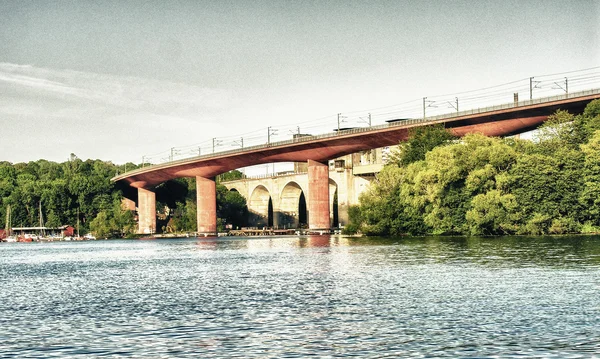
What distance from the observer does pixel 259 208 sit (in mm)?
173750

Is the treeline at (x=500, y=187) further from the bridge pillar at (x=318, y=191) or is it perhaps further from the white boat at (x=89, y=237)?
the white boat at (x=89, y=237)

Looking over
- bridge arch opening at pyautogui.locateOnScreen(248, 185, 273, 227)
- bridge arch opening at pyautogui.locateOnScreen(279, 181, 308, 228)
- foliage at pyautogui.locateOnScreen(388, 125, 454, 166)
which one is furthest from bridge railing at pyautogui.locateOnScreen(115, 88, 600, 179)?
bridge arch opening at pyautogui.locateOnScreen(248, 185, 273, 227)

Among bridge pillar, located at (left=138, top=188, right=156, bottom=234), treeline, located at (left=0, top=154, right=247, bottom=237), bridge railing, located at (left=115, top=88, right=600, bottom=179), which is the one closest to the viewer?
bridge railing, located at (left=115, top=88, right=600, bottom=179)

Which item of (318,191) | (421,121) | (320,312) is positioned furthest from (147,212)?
(320,312)

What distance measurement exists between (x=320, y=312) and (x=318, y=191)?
87.1 meters

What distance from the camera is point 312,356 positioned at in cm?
→ 1445

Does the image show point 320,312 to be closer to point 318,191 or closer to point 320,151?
point 320,151

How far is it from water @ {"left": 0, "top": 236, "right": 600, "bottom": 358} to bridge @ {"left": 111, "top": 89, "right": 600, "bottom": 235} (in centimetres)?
4603

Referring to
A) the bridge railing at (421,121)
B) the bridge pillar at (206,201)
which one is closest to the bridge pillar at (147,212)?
the bridge pillar at (206,201)

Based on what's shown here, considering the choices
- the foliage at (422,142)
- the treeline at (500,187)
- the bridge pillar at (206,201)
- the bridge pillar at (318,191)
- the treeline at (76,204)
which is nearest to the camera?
the treeline at (500,187)

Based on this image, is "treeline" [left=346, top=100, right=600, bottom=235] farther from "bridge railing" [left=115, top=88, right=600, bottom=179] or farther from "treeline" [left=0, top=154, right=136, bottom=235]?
"treeline" [left=0, top=154, right=136, bottom=235]

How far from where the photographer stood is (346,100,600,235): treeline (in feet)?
204

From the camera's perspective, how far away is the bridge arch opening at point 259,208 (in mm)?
173000

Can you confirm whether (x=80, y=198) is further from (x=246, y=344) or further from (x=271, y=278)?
(x=246, y=344)
